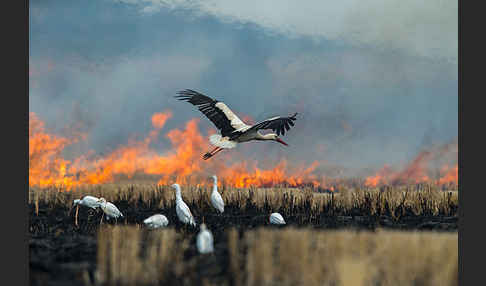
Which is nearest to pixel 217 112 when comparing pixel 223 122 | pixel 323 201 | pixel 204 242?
pixel 223 122

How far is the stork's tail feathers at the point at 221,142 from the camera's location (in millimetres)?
13359

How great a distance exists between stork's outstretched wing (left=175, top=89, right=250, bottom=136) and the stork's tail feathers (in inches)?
8.5

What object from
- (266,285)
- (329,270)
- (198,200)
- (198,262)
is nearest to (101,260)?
(198,262)

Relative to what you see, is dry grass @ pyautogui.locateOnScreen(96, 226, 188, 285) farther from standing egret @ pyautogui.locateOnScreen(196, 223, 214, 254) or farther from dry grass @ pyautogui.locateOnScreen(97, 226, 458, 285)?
standing egret @ pyautogui.locateOnScreen(196, 223, 214, 254)

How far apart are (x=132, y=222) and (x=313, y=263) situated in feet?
20.6

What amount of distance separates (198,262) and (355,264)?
2.25m

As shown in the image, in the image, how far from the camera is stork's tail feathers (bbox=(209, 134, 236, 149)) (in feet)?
43.8

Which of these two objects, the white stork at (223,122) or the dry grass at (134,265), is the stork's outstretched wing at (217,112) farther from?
the dry grass at (134,265)

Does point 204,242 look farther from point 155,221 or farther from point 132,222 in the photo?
point 132,222

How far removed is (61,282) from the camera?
5.89 metres

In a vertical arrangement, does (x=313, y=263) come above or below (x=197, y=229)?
above

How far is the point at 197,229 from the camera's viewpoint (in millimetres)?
9789

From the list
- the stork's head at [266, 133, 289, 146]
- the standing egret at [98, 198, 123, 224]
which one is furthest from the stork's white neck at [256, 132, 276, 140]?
the standing egret at [98, 198, 123, 224]

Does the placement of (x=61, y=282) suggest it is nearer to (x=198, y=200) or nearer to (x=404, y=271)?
(x=404, y=271)
